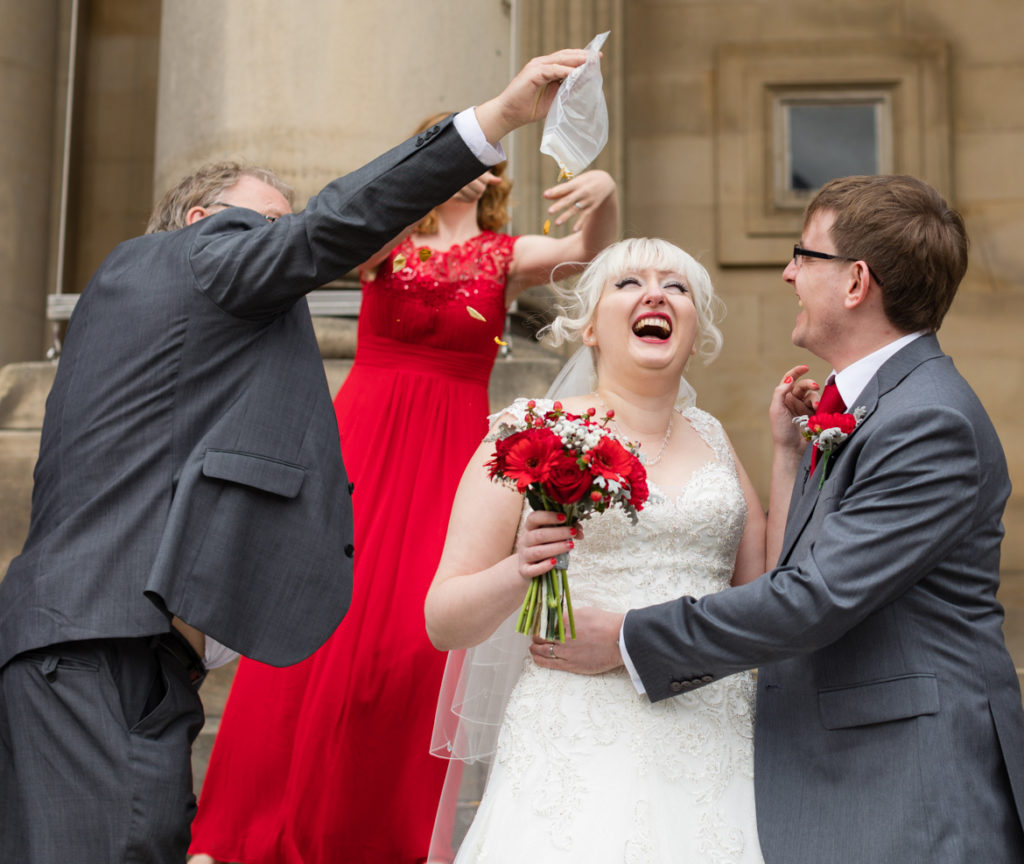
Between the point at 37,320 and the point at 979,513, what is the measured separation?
5.55m

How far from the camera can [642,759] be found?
254 cm

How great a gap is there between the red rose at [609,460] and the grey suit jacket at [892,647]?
326mm

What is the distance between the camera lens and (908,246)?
2.60 meters

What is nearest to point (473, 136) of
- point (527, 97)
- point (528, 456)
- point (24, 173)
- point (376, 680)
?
point (527, 97)

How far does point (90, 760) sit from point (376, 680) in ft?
4.17

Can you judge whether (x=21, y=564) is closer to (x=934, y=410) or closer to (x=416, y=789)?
(x=416, y=789)

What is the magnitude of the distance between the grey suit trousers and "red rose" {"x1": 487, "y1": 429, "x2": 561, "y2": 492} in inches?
31.6

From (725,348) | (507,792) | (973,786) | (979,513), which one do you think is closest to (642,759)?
(507,792)

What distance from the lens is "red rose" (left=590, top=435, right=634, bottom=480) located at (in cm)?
232

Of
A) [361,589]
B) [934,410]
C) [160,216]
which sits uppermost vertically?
[160,216]

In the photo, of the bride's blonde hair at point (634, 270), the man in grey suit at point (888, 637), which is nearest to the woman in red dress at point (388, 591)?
the bride's blonde hair at point (634, 270)

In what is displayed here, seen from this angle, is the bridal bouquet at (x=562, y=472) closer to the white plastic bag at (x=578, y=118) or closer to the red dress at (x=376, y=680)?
the white plastic bag at (x=578, y=118)

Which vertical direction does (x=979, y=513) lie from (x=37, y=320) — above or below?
below

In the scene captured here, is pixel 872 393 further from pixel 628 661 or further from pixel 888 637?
pixel 628 661
